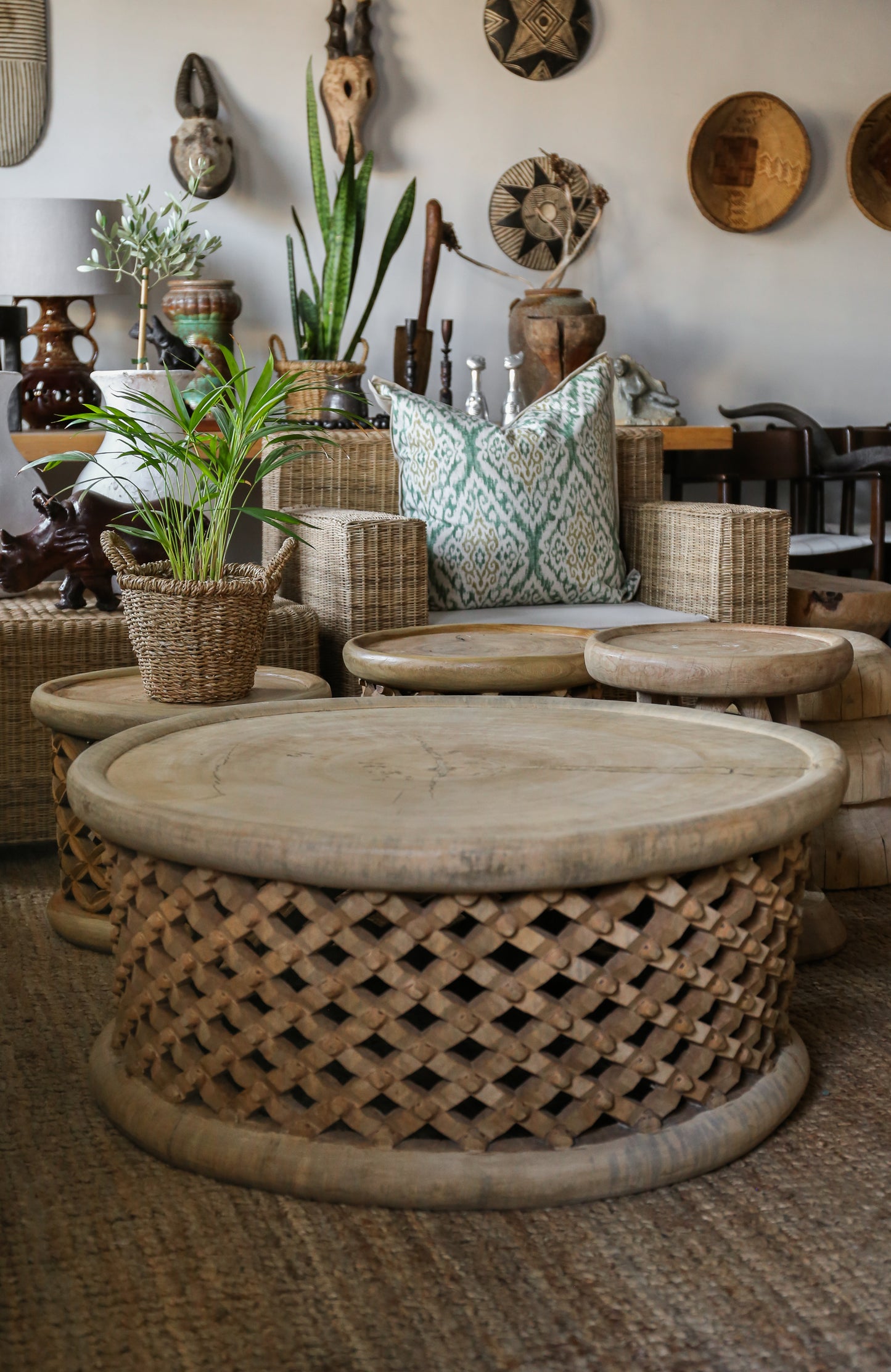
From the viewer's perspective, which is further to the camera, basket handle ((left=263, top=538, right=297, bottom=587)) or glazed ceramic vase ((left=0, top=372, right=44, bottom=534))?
glazed ceramic vase ((left=0, top=372, right=44, bottom=534))

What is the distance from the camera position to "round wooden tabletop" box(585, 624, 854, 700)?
174cm

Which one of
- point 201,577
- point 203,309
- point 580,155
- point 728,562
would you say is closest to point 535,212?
point 580,155

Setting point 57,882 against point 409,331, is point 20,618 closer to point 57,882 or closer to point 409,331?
point 57,882

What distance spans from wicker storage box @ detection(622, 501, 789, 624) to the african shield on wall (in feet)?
8.07

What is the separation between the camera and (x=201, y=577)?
6.27ft

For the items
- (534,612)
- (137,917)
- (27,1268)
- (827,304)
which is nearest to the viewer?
(27,1268)

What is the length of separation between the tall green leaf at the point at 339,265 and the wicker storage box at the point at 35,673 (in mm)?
1710

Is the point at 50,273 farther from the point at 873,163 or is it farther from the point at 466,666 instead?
the point at 873,163

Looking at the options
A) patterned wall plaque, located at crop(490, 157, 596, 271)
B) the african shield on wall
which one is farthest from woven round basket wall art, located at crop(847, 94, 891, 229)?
the african shield on wall

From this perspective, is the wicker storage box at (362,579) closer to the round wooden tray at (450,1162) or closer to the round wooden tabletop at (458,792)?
the round wooden tabletop at (458,792)

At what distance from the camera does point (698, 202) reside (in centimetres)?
452

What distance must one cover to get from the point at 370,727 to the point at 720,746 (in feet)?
1.37

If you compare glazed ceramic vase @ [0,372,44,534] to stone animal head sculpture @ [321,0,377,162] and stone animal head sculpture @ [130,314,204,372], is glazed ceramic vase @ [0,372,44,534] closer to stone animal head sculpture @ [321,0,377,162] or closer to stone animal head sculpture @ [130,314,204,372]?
stone animal head sculpture @ [130,314,204,372]

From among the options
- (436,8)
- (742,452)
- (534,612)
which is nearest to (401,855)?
(534,612)
